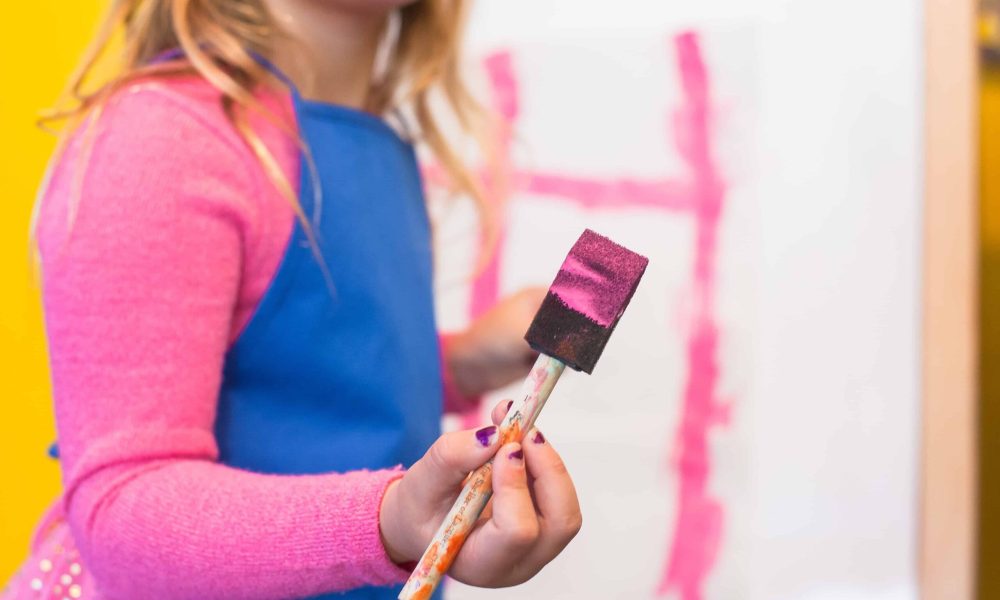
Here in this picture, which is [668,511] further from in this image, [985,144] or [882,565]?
[985,144]

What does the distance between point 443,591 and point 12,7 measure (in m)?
0.44

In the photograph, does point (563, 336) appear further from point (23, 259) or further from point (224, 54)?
point (23, 259)

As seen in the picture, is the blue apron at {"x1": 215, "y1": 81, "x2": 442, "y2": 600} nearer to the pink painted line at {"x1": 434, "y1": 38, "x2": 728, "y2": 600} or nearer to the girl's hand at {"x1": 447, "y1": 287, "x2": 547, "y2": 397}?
the girl's hand at {"x1": 447, "y1": 287, "x2": 547, "y2": 397}

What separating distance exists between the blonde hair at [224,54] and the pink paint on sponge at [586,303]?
6.9 inches

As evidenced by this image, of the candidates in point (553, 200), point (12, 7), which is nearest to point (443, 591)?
point (553, 200)

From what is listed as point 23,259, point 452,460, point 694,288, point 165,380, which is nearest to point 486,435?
point 452,460

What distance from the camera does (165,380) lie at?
303mm

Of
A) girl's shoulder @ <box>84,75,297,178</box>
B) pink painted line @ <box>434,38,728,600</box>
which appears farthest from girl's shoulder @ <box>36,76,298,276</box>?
pink painted line @ <box>434,38,728,600</box>

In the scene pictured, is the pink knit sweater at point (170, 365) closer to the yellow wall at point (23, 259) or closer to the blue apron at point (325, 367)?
the blue apron at point (325, 367)

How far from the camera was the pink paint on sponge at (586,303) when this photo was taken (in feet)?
0.64

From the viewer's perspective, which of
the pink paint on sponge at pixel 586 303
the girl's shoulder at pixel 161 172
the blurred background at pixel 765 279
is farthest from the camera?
the blurred background at pixel 765 279

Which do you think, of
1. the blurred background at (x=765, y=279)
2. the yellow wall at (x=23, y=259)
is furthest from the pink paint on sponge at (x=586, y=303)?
the yellow wall at (x=23, y=259)

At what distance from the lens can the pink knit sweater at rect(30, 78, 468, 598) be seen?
269 millimetres

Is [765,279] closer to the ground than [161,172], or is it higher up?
closer to the ground
